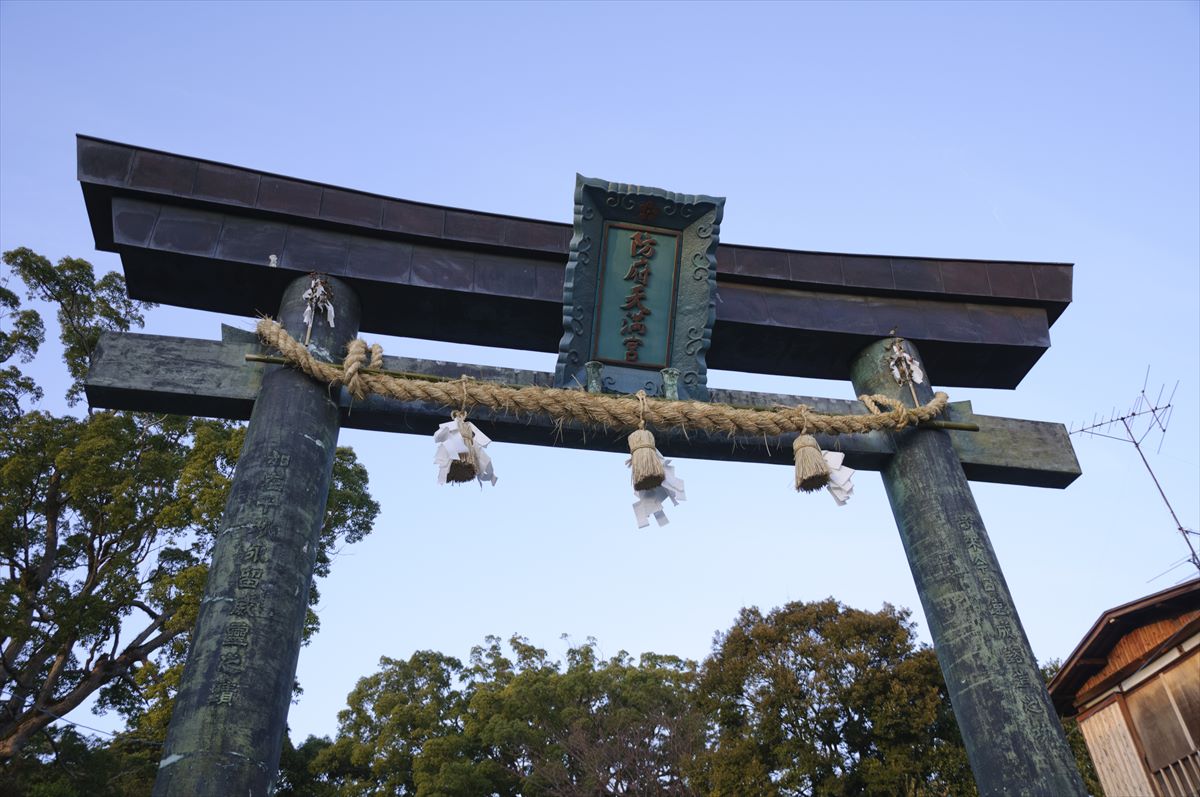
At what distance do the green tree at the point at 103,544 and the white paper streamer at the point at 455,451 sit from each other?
9.86 m

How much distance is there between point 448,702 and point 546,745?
3544 millimetres

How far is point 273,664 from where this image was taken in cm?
413

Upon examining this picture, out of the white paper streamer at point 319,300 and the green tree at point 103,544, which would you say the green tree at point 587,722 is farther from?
the white paper streamer at point 319,300

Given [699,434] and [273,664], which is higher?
[699,434]

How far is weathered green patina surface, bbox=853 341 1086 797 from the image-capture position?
15.0 feet

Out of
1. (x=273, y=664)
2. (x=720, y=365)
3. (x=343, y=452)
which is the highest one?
(x=343, y=452)

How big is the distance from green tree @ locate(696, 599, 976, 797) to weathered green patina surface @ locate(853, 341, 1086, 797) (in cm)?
1269

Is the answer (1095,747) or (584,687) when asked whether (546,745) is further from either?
(1095,747)

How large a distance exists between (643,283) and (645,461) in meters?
1.44

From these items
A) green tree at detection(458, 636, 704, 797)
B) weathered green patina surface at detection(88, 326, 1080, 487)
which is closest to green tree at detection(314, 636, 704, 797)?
green tree at detection(458, 636, 704, 797)

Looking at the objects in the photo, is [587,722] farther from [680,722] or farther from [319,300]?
[319,300]

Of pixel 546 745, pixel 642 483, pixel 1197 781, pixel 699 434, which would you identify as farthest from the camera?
pixel 546 745

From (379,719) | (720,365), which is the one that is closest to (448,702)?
(379,719)

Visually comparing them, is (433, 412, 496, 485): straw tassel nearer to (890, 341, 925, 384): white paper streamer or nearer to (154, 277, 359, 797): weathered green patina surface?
(154, 277, 359, 797): weathered green patina surface
